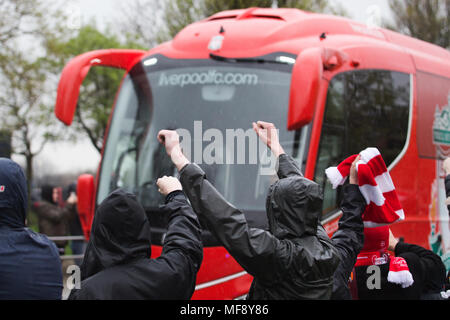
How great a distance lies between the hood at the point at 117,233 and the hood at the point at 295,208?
652 mm

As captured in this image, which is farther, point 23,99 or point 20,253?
point 23,99

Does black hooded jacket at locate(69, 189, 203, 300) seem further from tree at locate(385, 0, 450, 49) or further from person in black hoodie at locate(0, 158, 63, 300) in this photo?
tree at locate(385, 0, 450, 49)

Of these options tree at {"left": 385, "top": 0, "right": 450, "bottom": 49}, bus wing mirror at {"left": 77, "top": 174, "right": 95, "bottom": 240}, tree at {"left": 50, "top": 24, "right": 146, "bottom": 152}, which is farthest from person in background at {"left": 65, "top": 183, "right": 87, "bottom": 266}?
tree at {"left": 385, "top": 0, "right": 450, "bottom": 49}

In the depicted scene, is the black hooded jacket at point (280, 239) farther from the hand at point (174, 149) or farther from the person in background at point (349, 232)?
the person in background at point (349, 232)

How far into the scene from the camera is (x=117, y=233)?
2555mm

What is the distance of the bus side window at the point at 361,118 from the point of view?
555cm

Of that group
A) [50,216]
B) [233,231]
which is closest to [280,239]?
[233,231]

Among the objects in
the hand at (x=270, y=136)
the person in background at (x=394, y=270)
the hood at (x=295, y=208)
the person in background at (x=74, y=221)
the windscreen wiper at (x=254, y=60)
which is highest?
the windscreen wiper at (x=254, y=60)

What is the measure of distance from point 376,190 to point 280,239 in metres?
0.97

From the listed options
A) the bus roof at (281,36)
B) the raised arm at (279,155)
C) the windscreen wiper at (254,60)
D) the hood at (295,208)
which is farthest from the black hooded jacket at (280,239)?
the bus roof at (281,36)

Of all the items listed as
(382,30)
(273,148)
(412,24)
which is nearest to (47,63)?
(412,24)

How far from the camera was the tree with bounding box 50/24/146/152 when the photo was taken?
19.2 m

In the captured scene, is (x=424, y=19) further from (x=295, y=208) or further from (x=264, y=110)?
(x=295, y=208)

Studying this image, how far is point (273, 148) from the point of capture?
3.52 metres
